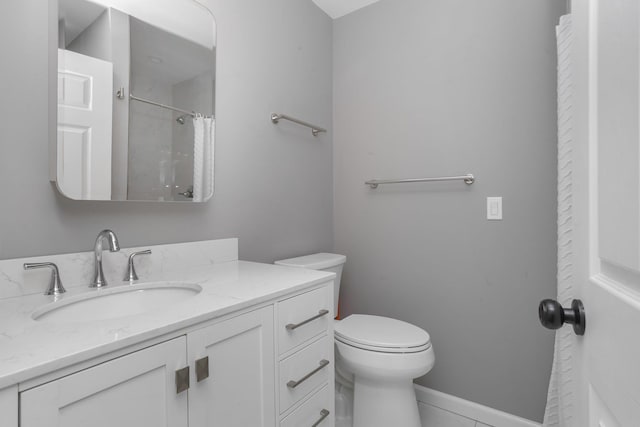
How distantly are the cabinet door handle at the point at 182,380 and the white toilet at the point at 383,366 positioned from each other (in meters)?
0.83

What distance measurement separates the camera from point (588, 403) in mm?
496

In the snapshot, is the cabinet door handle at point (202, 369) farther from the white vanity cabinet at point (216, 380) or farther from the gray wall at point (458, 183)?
the gray wall at point (458, 183)

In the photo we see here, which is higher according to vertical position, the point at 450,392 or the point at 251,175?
the point at 251,175

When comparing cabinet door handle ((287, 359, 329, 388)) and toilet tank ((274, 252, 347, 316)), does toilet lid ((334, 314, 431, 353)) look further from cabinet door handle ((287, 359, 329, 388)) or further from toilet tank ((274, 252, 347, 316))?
cabinet door handle ((287, 359, 329, 388))

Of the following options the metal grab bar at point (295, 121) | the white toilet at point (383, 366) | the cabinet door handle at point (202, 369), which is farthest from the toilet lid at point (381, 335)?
the metal grab bar at point (295, 121)

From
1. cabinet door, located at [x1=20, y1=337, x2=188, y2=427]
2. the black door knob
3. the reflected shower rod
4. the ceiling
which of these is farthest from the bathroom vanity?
the ceiling

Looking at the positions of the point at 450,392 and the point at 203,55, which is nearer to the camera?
the point at 203,55

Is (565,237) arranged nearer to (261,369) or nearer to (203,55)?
(261,369)

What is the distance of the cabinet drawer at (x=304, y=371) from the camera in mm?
1001

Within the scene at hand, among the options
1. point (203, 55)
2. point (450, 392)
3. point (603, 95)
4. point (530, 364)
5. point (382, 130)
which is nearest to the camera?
point (603, 95)

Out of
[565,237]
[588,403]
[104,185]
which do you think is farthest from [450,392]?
[104,185]

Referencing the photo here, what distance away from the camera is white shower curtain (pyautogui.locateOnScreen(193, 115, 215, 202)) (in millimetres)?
1321

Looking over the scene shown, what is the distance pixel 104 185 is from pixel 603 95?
1247mm

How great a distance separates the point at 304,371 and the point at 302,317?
0.60 feet
